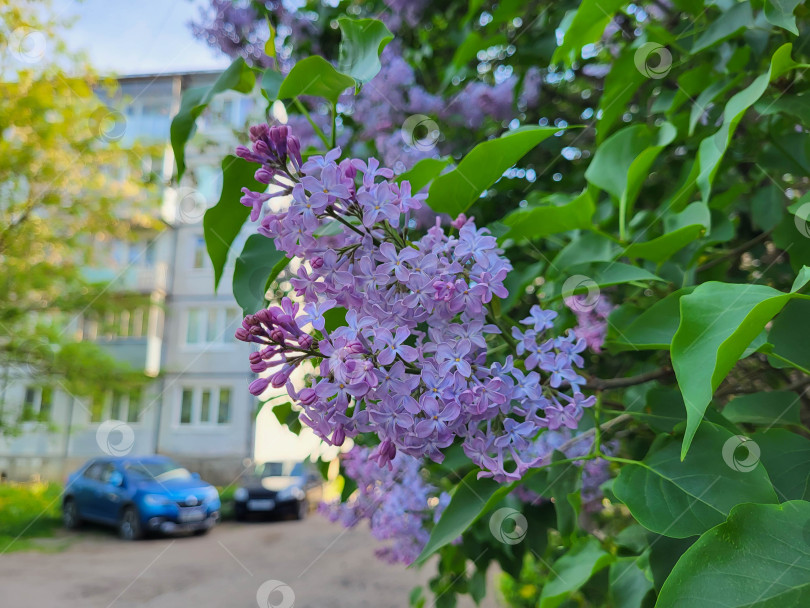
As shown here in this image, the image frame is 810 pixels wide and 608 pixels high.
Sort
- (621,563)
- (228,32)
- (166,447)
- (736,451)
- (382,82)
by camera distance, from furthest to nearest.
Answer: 1. (166,447)
2. (228,32)
3. (382,82)
4. (621,563)
5. (736,451)

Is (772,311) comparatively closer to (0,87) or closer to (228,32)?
(228,32)

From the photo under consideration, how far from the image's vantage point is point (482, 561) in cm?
77

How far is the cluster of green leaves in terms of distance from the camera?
0.25m

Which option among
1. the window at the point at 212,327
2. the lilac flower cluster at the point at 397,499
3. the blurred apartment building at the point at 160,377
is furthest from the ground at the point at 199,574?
the lilac flower cluster at the point at 397,499

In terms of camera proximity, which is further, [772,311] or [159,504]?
[159,504]

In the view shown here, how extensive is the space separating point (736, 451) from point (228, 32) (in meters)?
1.32

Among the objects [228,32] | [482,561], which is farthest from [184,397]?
[482,561]

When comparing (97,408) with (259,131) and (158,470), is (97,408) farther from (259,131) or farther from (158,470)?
(259,131)

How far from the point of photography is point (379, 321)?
31 cm

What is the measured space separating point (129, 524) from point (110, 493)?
299 millimetres

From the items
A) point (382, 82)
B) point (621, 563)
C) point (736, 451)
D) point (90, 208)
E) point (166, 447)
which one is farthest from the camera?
→ point (166, 447)

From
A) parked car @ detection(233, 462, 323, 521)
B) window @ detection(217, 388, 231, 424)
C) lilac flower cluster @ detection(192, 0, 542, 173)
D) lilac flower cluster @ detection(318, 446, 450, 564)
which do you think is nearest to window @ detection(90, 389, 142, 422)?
window @ detection(217, 388, 231, 424)

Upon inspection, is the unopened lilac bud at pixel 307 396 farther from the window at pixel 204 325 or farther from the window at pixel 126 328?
the window at pixel 126 328

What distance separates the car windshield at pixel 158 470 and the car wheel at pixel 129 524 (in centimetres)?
31
